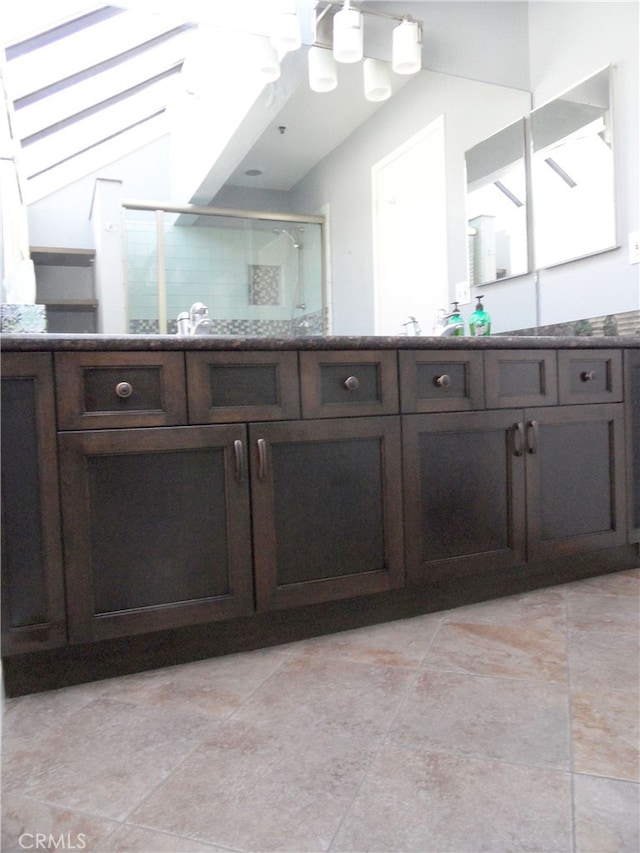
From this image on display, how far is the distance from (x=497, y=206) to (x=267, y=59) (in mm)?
1107

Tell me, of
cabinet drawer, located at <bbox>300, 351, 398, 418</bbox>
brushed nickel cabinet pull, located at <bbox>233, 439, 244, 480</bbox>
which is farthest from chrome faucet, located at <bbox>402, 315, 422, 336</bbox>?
brushed nickel cabinet pull, located at <bbox>233, 439, 244, 480</bbox>

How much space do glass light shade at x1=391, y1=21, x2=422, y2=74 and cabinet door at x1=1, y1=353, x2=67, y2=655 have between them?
1.94m

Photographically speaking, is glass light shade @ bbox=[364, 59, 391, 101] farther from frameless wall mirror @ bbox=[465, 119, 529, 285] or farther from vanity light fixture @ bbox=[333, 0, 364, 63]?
frameless wall mirror @ bbox=[465, 119, 529, 285]

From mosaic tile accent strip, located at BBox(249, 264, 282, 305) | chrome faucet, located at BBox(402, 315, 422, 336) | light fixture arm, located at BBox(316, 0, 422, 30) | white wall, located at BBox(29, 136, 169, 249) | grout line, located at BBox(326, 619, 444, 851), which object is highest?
light fixture arm, located at BBox(316, 0, 422, 30)

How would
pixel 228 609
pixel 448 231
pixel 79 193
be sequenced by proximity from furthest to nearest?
pixel 448 231
pixel 79 193
pixel 228 609

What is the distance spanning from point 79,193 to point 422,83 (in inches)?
58.8

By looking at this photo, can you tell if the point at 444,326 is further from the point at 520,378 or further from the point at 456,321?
the point at 520,378

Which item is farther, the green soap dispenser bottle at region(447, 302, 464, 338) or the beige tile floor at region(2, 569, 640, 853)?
the green soap dispenser bottle at region(447, 302, 464, 338)

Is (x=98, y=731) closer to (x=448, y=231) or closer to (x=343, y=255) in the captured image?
(x=343, y=255)

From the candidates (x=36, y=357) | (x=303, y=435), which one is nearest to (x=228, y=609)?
(x=303, y=435)

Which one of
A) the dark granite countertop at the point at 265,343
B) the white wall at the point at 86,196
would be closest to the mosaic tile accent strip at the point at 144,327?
the white wall at the point at 86,196

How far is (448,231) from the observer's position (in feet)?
8.46

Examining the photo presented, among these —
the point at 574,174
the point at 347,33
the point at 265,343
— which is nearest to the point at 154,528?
the point at 265,343

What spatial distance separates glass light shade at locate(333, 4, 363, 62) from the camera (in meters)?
2.27
